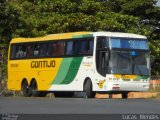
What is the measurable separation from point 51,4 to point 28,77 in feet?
49.8

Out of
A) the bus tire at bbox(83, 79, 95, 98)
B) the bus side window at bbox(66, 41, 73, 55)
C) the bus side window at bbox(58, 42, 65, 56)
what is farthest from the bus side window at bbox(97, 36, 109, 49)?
the bus side window at bbox(58, 42, 65, 56)

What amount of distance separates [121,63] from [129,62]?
1.34 feet

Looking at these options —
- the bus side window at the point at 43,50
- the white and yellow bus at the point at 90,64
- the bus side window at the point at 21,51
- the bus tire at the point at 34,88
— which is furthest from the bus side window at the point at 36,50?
the bus tire at the point at 34,88

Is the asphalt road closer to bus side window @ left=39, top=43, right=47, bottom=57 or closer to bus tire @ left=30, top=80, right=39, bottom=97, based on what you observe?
bus side window @ left=39, top=43, right=47, bottom=57

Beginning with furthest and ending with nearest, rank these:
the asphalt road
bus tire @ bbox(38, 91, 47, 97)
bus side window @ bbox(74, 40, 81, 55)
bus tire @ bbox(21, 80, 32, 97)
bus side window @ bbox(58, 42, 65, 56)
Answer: bus tire @ bbox(38, 91, 47, 97), bus tire @ bbox(21, 80, 32, 97), bus side window @ bbox(58, 42, 65, 56), bus side window @ bbox(74, 40, 81, 55), the asphalt road

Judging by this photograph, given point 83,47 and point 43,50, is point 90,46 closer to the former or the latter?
point 83,47

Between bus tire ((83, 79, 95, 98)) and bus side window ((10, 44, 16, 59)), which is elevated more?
bus side window ((10, 44, 16, 59))

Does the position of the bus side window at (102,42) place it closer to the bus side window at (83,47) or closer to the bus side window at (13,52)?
the bus side window at (83,47)

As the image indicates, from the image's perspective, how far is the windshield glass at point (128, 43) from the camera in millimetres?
A: 30469

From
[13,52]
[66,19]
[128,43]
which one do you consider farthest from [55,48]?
[66,19]

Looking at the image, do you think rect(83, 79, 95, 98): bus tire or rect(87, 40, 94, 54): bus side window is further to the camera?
rect(87, 40, 94, 54): bus side window

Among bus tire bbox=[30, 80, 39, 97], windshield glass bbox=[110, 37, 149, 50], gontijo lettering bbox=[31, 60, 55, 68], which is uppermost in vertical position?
windshield glass bbox=[110, 37, 149, 50]

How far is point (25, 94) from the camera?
35.1 metres

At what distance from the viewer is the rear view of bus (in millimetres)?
30219
